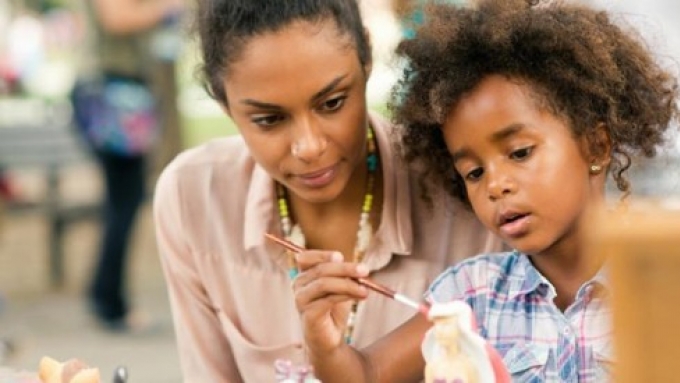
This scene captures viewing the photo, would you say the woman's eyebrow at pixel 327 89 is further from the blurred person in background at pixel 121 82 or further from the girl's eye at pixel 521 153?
the blurred person in background at pixel 121 82

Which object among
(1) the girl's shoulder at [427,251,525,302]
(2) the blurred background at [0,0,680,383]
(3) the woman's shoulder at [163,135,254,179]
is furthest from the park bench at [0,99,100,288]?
(1) the girl's shoulder at [427,251,525,302]

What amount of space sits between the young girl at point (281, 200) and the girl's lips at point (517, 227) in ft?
1.03

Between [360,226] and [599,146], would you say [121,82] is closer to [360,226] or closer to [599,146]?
[360,226]

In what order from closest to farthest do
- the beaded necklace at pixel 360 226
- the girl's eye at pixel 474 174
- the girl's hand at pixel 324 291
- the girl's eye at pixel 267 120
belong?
the girl's hand at pixel 324 291
the girl's eye at pixel 474 174
the girl's eye at pixel 267 120
the beaded necklace at pixel 360 226

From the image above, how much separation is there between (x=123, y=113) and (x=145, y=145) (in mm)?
150

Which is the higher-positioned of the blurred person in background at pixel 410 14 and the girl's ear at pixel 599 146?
the blurred person in background at pixel 410 14

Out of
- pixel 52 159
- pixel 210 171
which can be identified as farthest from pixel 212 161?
pixel 52 159

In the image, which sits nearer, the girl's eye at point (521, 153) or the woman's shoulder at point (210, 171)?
the girl's eye at point (521, 153)

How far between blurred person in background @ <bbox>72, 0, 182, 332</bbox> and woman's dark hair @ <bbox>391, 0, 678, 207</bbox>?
3680 millimetres

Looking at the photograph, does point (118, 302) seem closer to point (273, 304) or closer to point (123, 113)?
point (123, 113)

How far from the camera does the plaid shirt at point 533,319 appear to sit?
2035mm

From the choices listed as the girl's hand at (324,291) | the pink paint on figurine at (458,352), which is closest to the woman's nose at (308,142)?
the girl's hand at (324,291)

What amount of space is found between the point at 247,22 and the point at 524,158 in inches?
21.9

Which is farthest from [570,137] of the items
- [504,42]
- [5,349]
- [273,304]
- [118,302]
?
[118,302]
